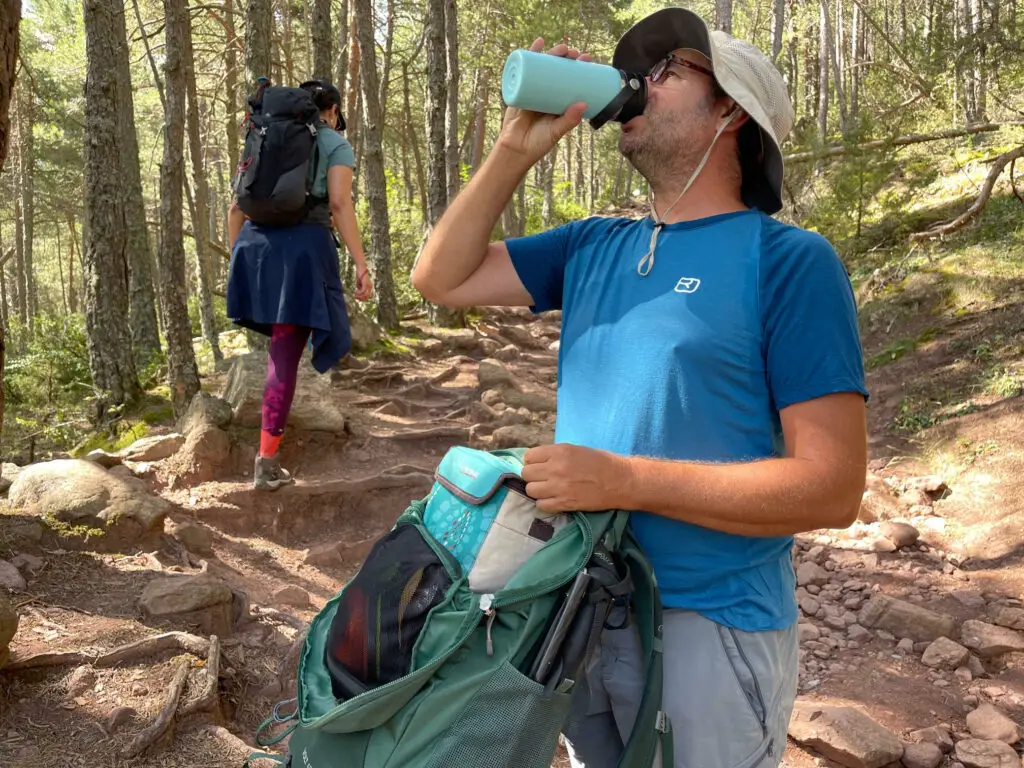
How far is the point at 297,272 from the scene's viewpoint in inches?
171

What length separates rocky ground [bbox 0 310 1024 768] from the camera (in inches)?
109

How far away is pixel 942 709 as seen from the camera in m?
3.88

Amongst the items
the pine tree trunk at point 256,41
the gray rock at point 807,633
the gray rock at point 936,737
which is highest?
the pine tree trunk at point 256,41

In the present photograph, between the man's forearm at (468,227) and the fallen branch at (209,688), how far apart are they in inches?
72.1

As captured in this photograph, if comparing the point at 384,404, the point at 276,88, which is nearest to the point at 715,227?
the point at 276,88

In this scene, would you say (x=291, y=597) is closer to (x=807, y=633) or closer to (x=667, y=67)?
(x=807, y=633)

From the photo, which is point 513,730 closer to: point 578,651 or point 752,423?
point 578,651

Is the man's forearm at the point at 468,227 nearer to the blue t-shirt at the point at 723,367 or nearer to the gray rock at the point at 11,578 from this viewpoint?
the blue t-shirt at the point at 723,367

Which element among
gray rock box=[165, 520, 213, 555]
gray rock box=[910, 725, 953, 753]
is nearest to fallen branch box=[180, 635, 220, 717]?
gray rock box=[165, 520, 213, 555]

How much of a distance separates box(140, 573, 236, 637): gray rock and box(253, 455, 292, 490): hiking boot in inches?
58.7

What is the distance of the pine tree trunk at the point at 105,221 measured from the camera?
22.5 ft

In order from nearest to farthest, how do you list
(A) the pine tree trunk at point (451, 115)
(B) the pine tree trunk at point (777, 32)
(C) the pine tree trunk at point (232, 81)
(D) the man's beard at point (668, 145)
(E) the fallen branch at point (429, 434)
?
(D) the man's beard at point (668, 145) < (E) the fallen branch at point (429, 434) < (A) the pine tree trunk at point (451, 115) < (C) the pine tree trunk at point (232, 81) < (B) the pine tree trunk at point (777, 32)

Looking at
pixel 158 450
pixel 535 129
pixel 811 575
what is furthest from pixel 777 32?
pixel 535 129

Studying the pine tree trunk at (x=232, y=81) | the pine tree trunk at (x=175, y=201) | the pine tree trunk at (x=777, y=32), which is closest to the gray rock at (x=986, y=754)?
the pine tree trunk at (x=175, y=201)
